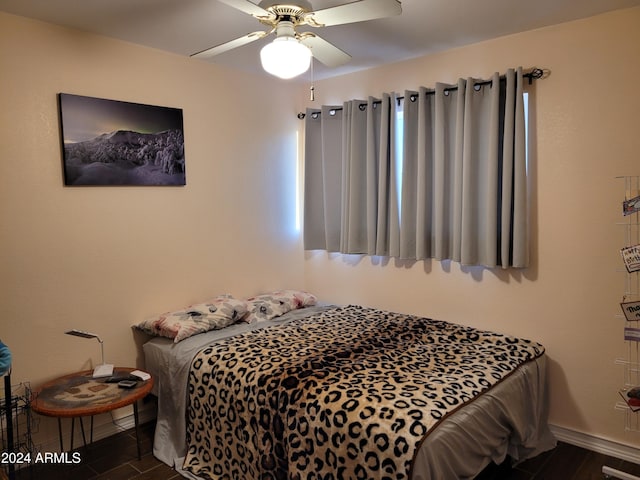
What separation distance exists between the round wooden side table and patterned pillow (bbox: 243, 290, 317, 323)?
3.04ft

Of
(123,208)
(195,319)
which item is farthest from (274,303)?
(123,208)

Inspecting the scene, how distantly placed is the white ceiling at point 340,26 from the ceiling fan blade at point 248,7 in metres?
0.52

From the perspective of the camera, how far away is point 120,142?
3.02 meters

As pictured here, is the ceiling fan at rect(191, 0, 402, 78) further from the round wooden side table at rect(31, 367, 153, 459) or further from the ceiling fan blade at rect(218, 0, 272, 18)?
the round wooden side table at rect(31, 367, 153, 459)

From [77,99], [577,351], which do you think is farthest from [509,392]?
[77,99]

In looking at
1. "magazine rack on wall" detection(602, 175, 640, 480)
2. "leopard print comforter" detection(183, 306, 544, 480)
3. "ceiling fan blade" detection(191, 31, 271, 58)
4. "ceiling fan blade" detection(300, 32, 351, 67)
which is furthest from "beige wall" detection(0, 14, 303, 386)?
"magazine rack on wall" detection(602, 175, 640, 480)

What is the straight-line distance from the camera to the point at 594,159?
2.75m

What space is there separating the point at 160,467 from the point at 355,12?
2.62m

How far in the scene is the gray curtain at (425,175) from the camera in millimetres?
2963

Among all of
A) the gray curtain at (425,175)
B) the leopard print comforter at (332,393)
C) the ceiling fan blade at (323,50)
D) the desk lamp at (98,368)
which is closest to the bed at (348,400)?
the leopard print comforter at (332,393)

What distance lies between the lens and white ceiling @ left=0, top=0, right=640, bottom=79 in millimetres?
2494

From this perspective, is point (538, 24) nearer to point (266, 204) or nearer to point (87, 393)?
point (266, 204)

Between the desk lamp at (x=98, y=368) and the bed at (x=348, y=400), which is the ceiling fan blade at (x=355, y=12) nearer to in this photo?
the bed at (x=348, y=400)

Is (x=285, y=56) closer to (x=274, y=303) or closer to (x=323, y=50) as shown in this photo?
(x=323, y=50)
